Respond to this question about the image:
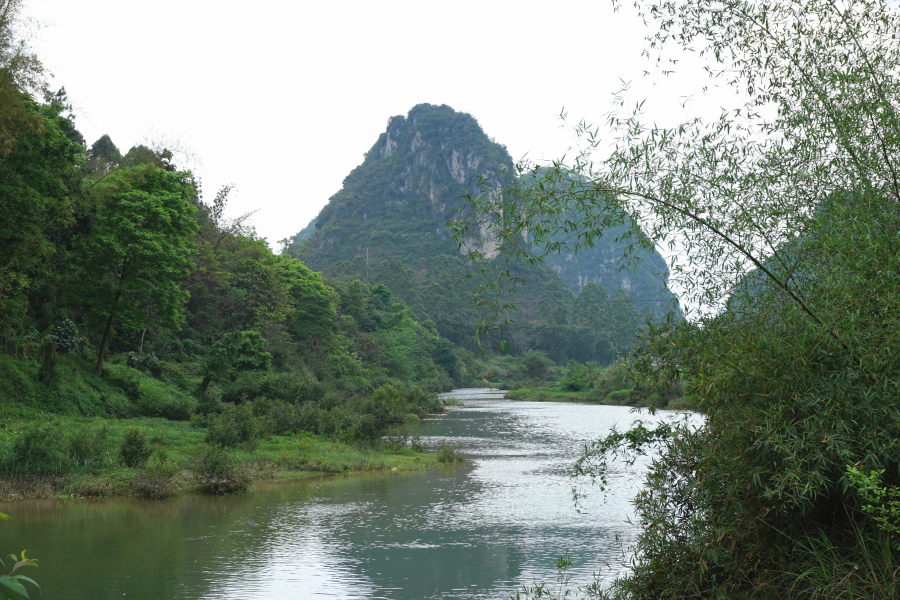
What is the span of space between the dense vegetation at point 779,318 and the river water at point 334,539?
523cm

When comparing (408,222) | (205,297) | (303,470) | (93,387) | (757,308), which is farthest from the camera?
(408,222)

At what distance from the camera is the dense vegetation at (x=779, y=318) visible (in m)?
5.38

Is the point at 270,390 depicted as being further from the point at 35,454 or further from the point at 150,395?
the point at 35,454

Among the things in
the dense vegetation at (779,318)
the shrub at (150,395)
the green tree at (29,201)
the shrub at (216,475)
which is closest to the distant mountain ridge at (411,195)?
the shrub at (150,395)

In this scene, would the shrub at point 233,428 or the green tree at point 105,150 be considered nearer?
the shrub at point 233,428

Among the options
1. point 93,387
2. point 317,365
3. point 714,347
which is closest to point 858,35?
point 714,347

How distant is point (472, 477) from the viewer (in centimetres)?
2262

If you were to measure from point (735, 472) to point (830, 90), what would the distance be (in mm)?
4219

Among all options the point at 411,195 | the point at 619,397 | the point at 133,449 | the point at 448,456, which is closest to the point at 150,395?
the point at 133,449

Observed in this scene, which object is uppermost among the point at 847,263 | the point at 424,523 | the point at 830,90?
the point at 830,90

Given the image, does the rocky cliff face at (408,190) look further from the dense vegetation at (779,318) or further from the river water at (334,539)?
the dense vegetation at (779,318)

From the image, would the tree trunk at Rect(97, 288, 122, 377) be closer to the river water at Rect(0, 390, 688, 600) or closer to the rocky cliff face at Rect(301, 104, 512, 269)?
the river water at Rect(0, 390, 688, 600)

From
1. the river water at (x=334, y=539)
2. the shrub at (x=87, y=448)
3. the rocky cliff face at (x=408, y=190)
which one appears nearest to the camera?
the river water at (x=334, y=539)

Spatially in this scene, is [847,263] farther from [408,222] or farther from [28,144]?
[408,222]
